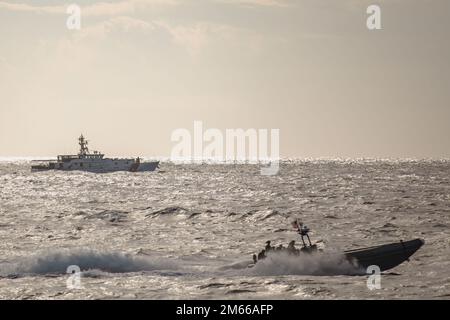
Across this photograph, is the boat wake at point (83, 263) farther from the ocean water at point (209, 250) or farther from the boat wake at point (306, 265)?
the boat wake at point (306, 265)

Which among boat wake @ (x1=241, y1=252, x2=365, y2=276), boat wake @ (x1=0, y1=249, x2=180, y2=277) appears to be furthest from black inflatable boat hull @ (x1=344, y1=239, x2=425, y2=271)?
boat wake @ (x1=0, y1=249, x2=180, y2=277)

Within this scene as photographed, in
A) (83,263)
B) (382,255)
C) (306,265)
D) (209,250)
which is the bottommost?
(209,250)

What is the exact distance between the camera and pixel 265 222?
5638 cm

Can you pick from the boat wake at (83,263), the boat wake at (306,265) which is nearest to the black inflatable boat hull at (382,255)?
the boat wake at (306,265)

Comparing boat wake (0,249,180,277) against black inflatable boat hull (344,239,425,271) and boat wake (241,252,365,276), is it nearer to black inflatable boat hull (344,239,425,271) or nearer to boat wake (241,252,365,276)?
boat wake (241,252,365,276)

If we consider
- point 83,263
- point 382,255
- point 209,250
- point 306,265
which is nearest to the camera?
point 306,265

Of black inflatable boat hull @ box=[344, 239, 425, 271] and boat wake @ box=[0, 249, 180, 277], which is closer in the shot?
black inflatable boat hull @ box=[344, 239, 425, 271]

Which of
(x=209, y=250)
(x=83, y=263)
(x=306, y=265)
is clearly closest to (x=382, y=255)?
(x=306, y=265)

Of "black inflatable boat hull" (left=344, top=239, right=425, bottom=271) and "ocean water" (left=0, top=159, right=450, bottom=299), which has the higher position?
"black inflatable boat hull" (left=344, top=239, right=425, bottom=271)

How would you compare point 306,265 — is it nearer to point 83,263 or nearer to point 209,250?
point 209,250

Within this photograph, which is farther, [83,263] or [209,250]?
[209,250]

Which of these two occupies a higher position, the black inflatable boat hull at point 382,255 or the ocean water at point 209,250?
the black inflatable boat hull at point 382,255

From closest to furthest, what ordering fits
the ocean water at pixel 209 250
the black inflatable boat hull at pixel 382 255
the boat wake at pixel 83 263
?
the ocean water at pixel 209 250, the black inflatable boat hull at pixel 382 255, the boat wake at pixel 83 263

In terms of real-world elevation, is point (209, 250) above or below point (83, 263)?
below
